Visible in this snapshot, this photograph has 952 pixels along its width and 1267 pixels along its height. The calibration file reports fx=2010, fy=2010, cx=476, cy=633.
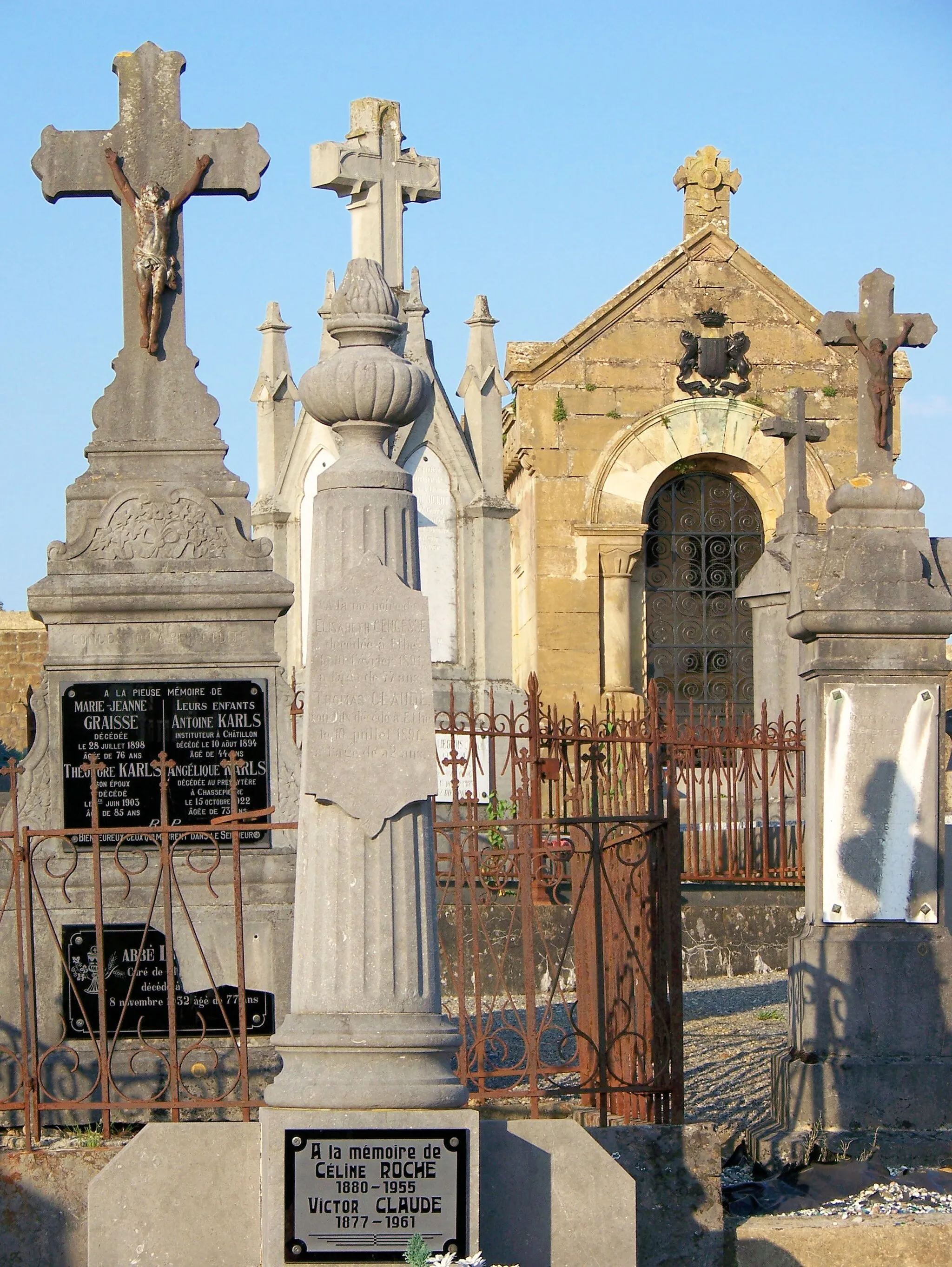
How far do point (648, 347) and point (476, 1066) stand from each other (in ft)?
42.4

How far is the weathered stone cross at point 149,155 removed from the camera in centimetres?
994

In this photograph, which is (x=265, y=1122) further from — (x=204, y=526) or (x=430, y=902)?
(x=204, y=526)

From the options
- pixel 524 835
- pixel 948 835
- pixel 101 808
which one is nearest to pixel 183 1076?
pixel 101 808

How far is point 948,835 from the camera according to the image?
1135 centimetres

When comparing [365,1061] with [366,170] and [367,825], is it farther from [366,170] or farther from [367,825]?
[366,170]

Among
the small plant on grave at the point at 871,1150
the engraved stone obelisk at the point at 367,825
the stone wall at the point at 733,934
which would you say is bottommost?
the small plant on grave at the point at 871,1150

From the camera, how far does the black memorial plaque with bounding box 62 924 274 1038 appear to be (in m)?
8.77

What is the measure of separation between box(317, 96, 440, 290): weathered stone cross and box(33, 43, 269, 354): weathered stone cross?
18.2ft

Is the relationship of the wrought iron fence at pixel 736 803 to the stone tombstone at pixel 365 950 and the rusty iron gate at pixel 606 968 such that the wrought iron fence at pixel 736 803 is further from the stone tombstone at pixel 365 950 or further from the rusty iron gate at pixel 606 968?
the stone tombstone at pixel 365 950

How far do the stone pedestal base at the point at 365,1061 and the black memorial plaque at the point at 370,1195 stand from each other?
4.1 inches

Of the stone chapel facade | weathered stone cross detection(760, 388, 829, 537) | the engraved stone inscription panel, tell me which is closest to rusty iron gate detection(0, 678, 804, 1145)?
the engraved stone inscription panel

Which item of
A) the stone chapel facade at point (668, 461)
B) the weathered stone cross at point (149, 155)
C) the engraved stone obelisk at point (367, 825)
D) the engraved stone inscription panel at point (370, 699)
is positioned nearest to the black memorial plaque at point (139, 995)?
the engraved stone obelisk at point (367, 825)

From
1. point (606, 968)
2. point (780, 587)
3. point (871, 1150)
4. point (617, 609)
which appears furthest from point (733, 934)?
point (617, 609)

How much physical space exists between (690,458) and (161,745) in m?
11.7
